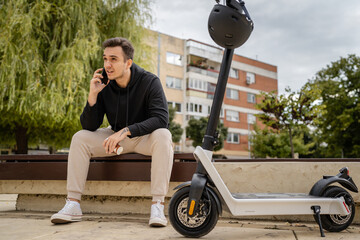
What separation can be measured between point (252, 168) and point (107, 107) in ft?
4.24

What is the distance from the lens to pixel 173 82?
106ft

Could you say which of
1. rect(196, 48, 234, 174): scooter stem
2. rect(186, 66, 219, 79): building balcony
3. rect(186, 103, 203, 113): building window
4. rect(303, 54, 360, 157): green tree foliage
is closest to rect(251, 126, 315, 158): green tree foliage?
rect(303, 54, 360, 157): green tree foliage

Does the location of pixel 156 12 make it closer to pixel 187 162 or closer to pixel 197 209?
pixel 187 162

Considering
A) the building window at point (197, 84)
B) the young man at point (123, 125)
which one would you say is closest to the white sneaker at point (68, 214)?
the young man at point (123, 125)

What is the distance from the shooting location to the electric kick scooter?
195 cm

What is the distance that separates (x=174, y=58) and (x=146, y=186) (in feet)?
99.9

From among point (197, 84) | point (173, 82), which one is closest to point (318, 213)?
point (173, 82)

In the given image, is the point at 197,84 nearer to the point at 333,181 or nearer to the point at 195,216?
the point at 333,181

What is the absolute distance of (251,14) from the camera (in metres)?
2.09

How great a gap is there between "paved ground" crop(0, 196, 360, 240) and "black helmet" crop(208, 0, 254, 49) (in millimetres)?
1191

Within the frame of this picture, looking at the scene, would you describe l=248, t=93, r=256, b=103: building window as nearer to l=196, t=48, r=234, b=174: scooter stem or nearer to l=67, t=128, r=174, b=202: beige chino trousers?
l=67, t=128, r=174, b=202: beige chino trousers

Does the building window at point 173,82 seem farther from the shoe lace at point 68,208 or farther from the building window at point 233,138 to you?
the shoe lace at point 68,208

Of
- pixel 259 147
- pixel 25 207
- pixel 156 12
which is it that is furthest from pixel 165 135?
pixel 259 147

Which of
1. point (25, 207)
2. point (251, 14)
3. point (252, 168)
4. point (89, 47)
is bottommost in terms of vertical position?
point (25, 207)
